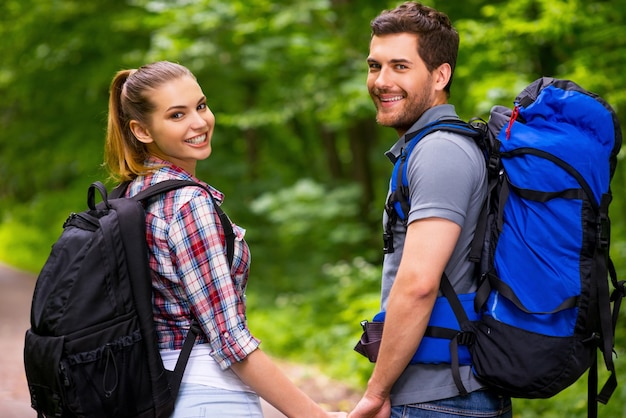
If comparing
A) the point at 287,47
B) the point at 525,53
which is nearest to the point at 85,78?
the point at 287,47

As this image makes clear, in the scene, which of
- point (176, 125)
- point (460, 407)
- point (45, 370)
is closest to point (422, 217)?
point (460, 407)

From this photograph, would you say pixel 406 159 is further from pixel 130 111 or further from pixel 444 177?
pixel 130 111

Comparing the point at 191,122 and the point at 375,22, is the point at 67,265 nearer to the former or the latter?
the point at 191,122

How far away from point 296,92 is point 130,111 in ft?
25.3

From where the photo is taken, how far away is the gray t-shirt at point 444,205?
83.2 inches

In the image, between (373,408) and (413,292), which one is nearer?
(413,292)

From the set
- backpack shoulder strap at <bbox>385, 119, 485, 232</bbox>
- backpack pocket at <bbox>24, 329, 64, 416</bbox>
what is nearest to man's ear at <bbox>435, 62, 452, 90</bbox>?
backpack shoulder strap at <bbox>385, 119, 485, 232</bbox>

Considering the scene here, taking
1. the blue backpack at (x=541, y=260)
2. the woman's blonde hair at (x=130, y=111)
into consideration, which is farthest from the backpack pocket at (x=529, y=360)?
the woman's blonde hair at (x=130, y=111)

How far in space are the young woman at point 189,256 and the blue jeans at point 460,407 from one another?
11.5 inches

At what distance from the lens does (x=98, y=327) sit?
198cm

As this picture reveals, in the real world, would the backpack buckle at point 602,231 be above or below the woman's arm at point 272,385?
above

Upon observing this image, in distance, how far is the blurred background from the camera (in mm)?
6020

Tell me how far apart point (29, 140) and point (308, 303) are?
738 centimetres

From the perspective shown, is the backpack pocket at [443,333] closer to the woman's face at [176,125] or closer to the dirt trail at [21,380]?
the woman's face at [176,125]
